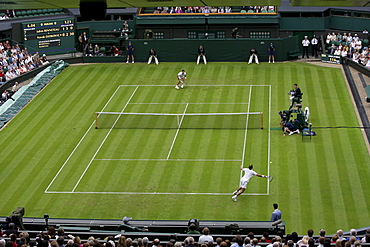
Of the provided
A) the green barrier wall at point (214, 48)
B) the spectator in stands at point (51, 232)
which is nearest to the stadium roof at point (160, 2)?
the spectator in stands at point (51, 232)

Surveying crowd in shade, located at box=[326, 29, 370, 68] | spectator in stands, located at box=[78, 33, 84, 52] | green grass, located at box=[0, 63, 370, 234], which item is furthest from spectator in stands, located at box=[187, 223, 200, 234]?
spectator in stands, located at box=[78, 33, 84, 52]

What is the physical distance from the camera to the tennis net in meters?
42.6

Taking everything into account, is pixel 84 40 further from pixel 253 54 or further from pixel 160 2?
pixel 160 2

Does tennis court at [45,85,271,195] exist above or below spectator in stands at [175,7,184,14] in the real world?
below

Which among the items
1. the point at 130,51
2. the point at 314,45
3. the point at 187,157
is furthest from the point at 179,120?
the point at 314,45

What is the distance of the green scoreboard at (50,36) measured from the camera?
58.7 m

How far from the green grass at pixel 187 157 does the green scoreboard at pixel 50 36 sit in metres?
7.51

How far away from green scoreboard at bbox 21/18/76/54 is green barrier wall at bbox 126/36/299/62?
276 inches

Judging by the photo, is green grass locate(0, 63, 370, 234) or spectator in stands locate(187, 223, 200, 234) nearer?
spectator in stands locate(187, 223, 200, 234)

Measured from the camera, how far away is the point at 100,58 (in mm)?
58031

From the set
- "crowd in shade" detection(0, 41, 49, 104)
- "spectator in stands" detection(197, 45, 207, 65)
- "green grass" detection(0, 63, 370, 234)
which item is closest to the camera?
"green grass" detection(0, 63, 370, 234)

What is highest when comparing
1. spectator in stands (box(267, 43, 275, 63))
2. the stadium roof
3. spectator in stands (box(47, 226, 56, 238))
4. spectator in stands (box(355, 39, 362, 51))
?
spectator in stands (box(355, 39, 362, 51))

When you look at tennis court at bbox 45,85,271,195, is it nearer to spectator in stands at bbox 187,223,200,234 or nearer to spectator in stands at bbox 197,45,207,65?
spectator in stands at bbox 197,45,207,65

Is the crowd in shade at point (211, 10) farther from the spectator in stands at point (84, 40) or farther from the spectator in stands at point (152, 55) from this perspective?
the spectator in stands at point (84, 40)
